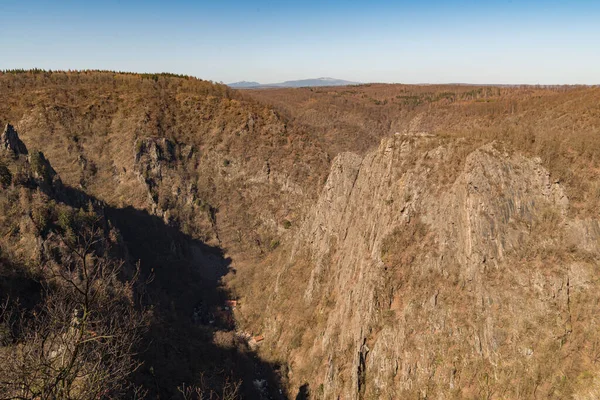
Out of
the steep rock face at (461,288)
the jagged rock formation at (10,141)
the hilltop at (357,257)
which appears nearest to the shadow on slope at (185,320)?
the hilltop at (357,257)

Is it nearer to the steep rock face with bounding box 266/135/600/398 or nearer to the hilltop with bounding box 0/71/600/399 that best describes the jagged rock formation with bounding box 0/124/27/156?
the hilltop with bounding box 0/71/600/399

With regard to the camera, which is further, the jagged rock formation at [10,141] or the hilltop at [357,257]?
the jagged rock formation at [10,141]

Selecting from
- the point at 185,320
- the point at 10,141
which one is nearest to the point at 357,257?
the point at 185,320

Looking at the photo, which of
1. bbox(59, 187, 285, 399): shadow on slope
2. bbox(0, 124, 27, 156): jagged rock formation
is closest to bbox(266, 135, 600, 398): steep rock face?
bbox(59, 187, 285, 399): shadow on slope

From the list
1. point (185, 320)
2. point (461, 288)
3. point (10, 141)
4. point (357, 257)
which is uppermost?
point (10, 141)

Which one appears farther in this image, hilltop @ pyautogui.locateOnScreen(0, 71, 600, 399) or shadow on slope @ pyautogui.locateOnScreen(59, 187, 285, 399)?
shadow on slope @ pyautogui.locateOnScreen(59, 187, 285, 399)

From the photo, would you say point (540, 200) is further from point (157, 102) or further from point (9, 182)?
point (157, 102)

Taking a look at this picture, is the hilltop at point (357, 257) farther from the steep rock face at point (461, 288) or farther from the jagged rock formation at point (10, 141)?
the jagged rock formation at point (10, 141)

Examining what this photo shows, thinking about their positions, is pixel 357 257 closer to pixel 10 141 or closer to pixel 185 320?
pixel 185 320
